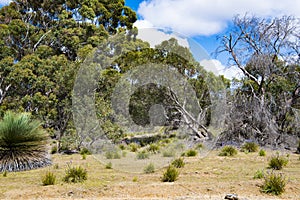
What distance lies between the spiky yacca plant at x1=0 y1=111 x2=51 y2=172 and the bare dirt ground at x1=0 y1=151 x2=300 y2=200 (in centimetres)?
67

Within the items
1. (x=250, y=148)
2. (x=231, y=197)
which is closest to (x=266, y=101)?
(x=250, y=148)

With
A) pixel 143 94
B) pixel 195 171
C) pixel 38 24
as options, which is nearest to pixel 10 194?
pixel 195 171

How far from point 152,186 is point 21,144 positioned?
5321mm

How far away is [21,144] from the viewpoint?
32.2 ft

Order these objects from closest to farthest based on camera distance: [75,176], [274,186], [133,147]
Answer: [274,186]
[75,176]
[133,147]

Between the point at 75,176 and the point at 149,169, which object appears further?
the point at 149,169

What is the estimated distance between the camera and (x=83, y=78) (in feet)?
45.1

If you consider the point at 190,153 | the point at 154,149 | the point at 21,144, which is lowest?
the point at 190,153

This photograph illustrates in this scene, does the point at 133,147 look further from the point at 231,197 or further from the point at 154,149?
the point at 231,197

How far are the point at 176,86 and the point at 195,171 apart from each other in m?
5.40

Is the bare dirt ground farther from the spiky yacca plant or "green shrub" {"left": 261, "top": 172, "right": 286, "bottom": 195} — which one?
the spiky yacca plant

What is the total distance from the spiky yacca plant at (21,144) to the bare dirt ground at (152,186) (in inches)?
26.4

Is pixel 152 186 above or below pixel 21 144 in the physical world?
below

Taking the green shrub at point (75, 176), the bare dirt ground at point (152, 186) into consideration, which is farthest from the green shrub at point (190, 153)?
the green shrub at point (75, 176)
